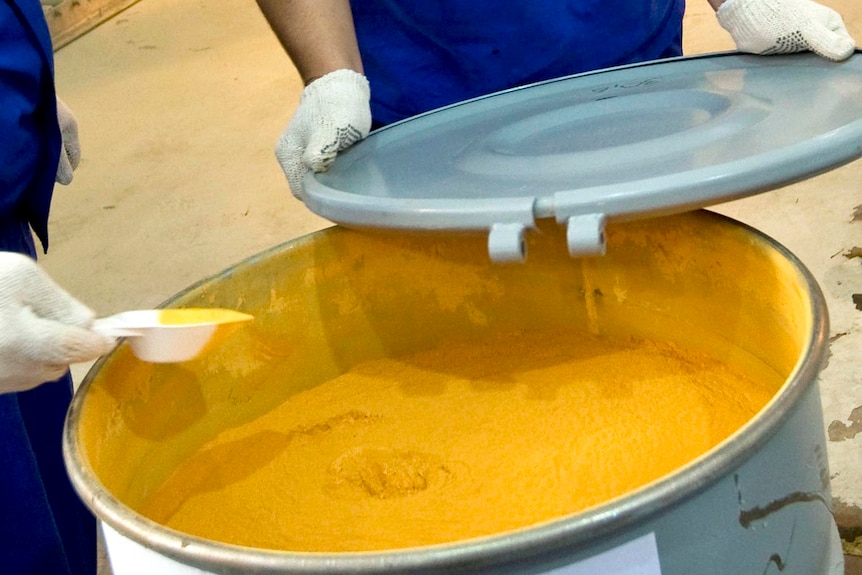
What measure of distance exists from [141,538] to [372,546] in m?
0.21

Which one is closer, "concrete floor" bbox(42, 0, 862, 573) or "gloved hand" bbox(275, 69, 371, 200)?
"gloved hand" bbox(275, 69, 371, 200)

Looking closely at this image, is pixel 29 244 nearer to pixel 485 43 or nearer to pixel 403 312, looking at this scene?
pixel 403 312

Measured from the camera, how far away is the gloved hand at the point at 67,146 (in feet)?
3.52

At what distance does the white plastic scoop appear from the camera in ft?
2.13

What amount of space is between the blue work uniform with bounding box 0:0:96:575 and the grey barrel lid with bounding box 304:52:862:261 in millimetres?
274

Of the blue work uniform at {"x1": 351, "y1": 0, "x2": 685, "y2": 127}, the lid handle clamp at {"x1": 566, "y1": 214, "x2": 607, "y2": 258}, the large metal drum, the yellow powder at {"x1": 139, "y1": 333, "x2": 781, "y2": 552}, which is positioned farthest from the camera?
the blue work uniform at {"x1": 351, "y1": 0, "x2": 685, "y2": 127}

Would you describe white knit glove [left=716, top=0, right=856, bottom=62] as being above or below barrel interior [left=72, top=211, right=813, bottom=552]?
above

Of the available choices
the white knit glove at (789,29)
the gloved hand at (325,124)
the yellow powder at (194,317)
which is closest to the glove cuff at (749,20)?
the white knit glove at (789,29)

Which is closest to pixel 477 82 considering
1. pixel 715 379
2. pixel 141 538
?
pixel 715 379

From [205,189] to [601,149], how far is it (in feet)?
6.54

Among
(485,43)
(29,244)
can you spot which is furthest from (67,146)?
(485,43)

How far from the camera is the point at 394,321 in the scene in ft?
3.10

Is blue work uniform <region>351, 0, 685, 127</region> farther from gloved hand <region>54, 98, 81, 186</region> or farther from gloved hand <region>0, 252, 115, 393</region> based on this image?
gloved hand <region>0, 252, 115, 393</region>

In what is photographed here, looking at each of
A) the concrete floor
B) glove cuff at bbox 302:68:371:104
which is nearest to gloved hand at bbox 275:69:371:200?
glove cuff at bbox 302:68:371:104
